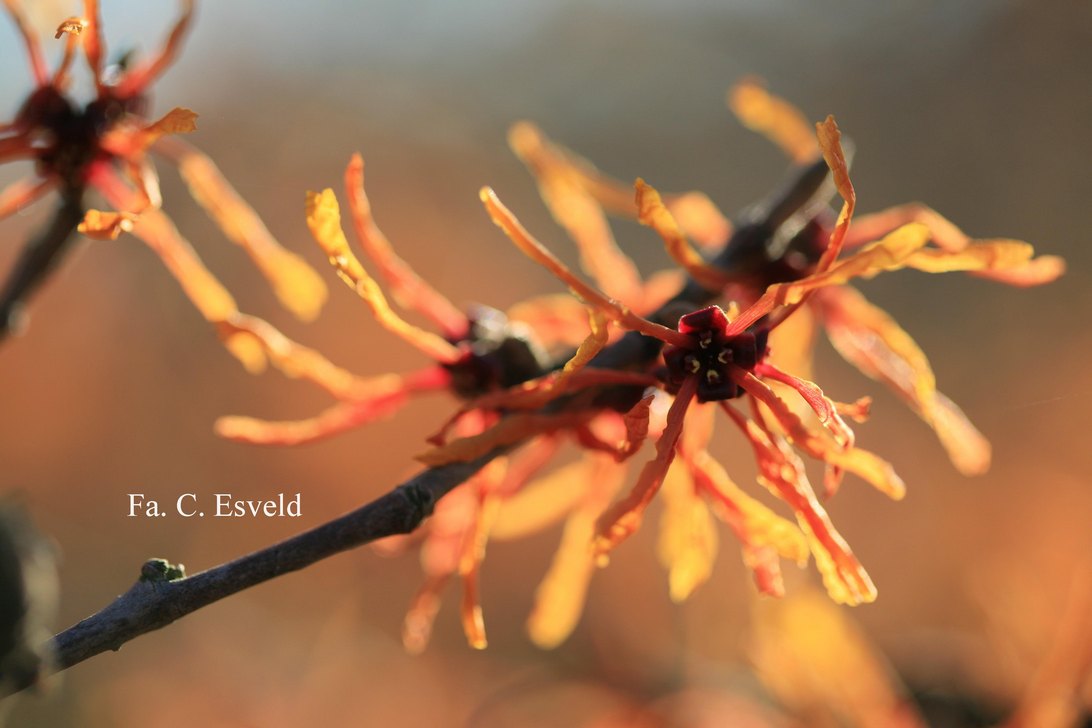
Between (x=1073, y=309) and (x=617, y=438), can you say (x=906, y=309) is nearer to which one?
(x=1073, y=309)

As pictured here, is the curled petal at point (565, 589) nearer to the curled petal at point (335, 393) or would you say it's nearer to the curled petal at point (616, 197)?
the curled petal at point (335, 393)

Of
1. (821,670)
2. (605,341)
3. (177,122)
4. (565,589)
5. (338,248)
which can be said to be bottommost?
(821,670)

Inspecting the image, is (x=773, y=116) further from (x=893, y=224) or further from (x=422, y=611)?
(x=422, y=611)

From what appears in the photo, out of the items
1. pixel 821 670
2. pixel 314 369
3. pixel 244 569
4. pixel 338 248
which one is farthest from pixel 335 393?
pixel 821 670

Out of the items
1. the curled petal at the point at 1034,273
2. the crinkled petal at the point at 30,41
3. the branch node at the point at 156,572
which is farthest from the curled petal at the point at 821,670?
the crinkled petal at the point at 30,41

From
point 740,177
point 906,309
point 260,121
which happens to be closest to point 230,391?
point 260,121

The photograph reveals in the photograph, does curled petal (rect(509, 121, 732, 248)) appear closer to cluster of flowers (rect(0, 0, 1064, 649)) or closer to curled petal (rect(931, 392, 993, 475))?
cluster of flowers (rect(0, 0, 1064, 649))
